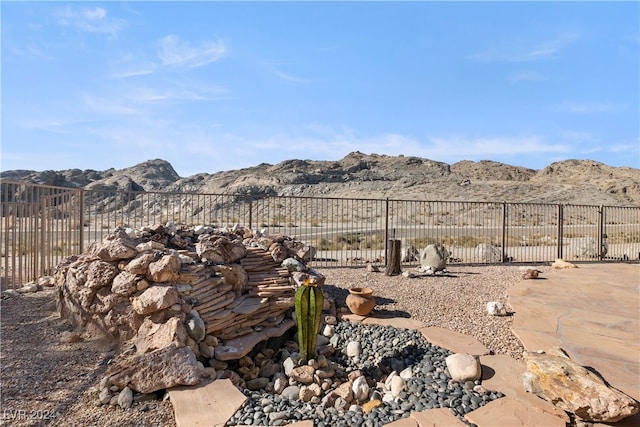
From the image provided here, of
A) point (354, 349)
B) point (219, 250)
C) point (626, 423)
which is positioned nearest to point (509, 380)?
point (626, 423)

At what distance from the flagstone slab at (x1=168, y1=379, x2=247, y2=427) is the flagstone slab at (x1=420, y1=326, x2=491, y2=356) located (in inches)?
101

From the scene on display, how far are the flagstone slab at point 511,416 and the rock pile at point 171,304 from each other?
8.60 ft

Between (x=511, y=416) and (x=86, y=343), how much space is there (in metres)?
4.74

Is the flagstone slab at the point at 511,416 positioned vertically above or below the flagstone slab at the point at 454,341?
below

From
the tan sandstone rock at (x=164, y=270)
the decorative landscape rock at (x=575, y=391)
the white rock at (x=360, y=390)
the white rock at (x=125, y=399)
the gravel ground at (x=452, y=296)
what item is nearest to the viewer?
the decorative landscape rock at (x=575, y=391)

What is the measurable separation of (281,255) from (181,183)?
56568mm

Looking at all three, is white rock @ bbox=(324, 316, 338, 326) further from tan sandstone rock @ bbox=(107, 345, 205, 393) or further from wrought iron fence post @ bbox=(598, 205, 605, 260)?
wrought iron fence post @ bbox=(598, 205, 605, 260)

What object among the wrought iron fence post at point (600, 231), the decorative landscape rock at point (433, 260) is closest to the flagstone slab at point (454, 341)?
the decorative landscape rock at point (433, 260)

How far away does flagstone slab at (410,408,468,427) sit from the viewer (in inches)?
117

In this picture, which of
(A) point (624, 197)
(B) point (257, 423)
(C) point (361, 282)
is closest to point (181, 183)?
(C) point (361, 282)

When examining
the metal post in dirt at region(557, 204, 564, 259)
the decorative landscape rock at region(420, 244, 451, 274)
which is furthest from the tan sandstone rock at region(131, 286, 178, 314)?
the metal post in dirt at region(557, 204, 564, 259)

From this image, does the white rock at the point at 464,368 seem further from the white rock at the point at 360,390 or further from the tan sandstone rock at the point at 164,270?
the tan sandstone rock at the point at 164,270

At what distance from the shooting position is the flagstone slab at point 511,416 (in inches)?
117

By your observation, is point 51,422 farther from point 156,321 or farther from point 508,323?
point 508,323
